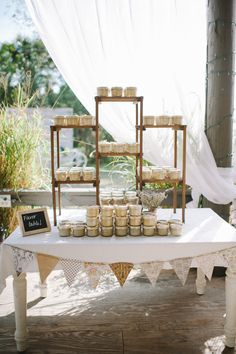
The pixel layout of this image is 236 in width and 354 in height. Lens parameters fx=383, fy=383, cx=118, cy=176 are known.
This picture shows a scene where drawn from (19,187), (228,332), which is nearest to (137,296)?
(228,332)

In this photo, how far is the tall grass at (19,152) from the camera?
286 centimetres

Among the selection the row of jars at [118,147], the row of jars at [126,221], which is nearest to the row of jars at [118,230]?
the row of jars at [126,221]

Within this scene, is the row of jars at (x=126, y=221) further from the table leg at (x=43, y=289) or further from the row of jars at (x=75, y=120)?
the table leg at (x=43, y=289)

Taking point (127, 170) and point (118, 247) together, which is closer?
point (118, 247)

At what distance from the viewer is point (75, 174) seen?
2086 millimetres

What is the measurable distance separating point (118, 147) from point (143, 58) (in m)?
0.93

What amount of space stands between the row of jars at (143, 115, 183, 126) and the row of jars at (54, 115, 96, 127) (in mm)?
312

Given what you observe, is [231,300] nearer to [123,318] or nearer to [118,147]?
[123,318]

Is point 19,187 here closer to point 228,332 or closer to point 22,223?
point 22,223

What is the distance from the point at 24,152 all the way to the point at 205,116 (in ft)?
4.51

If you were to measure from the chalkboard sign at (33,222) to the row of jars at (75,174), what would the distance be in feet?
0.68

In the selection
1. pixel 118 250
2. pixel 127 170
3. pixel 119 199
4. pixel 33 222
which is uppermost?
pixel 127 170

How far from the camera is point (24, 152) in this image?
288 cm

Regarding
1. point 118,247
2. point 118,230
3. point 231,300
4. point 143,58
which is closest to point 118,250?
point 118,247
